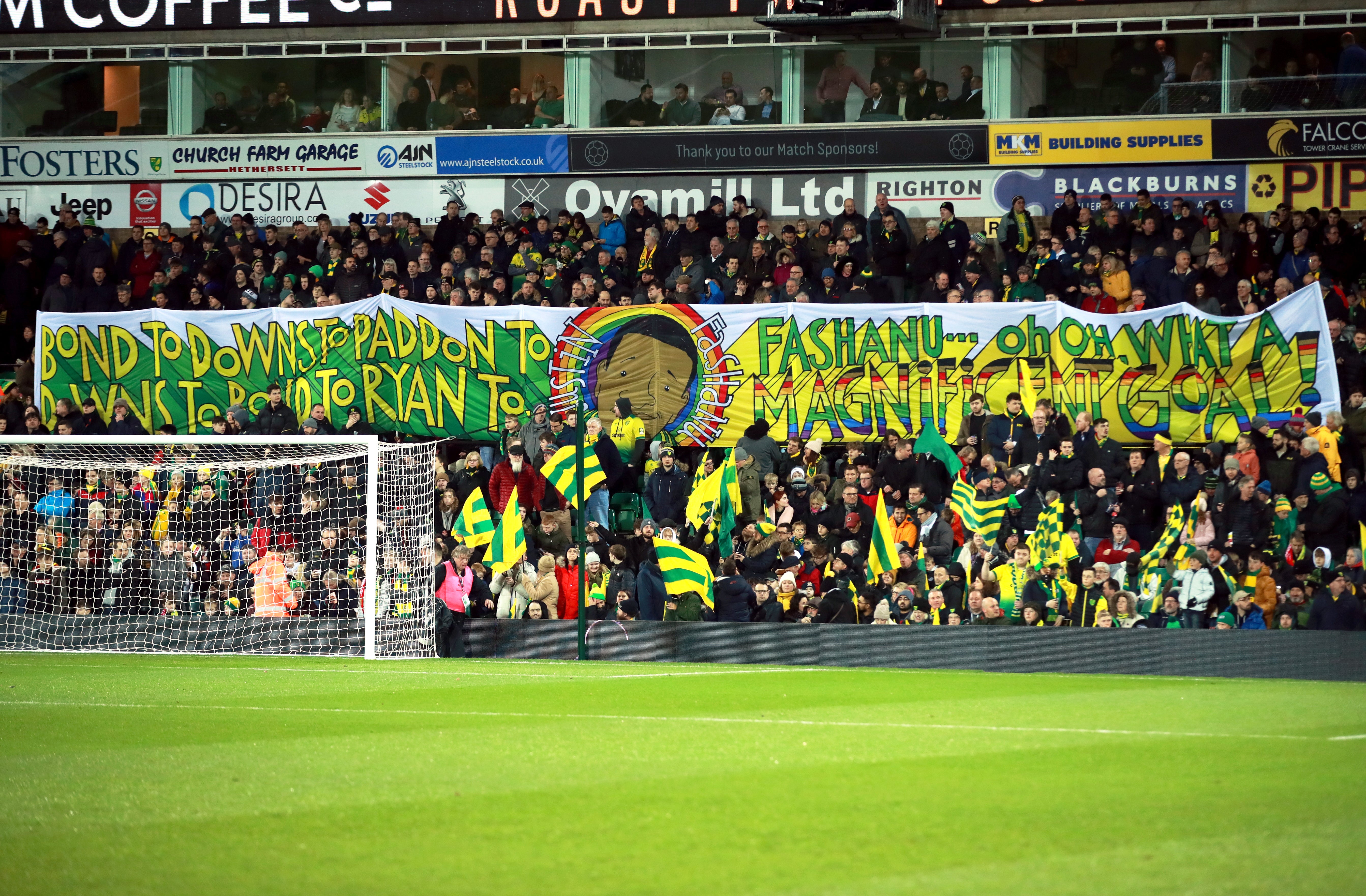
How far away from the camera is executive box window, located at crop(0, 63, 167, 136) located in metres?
28.1

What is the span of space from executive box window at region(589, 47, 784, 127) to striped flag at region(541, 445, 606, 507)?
855 centimetres

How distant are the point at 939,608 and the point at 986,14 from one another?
11.5m

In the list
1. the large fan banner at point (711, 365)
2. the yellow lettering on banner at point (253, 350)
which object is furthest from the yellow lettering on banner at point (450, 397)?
the yellow lettering on banner at point (253, 350)

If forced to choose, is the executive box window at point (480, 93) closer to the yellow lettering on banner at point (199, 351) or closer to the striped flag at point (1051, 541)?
the yellow lettering on banner at point (199, 351)

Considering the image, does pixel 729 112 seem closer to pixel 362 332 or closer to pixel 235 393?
pixel 362 332

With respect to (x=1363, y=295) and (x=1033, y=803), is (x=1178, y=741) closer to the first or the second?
(x=1033, y=803)

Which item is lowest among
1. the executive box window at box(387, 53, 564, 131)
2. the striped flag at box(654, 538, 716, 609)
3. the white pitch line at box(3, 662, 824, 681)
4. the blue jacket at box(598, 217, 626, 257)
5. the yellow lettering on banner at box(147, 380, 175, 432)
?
the white pitch line at box(3, 662, 824, 681)

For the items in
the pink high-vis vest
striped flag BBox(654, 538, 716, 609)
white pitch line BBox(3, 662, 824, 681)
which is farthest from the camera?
the pink high-vis vest

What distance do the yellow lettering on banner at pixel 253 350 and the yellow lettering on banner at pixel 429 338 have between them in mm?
2032

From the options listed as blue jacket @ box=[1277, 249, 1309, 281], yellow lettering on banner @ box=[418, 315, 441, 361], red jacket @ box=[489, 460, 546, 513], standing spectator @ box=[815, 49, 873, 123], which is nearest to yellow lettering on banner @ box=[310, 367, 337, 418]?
yellow lettering on banner @ box=[418, 315, 441, 361]

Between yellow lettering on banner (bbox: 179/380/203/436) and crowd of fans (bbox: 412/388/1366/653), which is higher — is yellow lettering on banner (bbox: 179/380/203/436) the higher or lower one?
the higher one

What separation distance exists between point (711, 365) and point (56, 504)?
7.81 metres

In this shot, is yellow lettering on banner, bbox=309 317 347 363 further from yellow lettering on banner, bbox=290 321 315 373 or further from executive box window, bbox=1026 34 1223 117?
executive box window, bbox=1026 34 1223 117

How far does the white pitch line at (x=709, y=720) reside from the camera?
10.2 meters
